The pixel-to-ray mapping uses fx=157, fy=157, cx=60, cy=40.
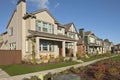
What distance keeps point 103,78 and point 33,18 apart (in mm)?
17444

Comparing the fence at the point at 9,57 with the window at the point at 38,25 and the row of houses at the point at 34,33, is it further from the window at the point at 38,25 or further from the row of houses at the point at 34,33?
the window at the point at 38,25

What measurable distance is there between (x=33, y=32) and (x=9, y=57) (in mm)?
5109

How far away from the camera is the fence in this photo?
2242 cm

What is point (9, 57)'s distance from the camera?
2308 centimetres

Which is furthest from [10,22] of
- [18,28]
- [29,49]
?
[29,49]

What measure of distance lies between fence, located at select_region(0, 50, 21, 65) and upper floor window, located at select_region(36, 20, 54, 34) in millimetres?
5308

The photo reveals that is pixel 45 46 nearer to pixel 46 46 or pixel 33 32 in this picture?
pixel 46 46

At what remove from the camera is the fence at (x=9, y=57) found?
22422 mm

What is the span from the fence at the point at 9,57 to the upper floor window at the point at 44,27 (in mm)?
5308

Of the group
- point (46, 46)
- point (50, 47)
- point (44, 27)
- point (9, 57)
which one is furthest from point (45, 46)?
point (9, 57)

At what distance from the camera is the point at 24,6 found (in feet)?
85.8

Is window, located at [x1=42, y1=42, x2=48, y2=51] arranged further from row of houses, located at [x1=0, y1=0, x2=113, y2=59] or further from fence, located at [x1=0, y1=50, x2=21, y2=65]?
fence, located at [x1=0, y1=50, x2=21, y2=65]

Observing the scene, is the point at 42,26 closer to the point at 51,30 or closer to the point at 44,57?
the point at 51,30

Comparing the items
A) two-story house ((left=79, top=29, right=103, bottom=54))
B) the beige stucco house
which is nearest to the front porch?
the beige stucco house
